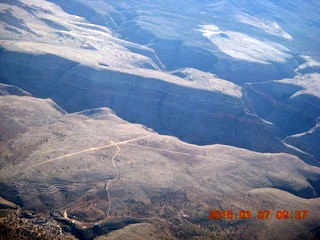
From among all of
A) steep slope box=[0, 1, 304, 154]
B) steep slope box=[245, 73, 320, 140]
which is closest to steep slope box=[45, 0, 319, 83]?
steep slope box=[245, 73, 320, 140]

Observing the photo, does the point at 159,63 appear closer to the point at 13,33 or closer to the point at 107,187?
the point at 13,33

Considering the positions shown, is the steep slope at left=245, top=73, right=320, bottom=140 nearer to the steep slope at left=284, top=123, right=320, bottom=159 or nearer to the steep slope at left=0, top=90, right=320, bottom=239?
the steep slope at left=284, top=123, right=320, bottom=159

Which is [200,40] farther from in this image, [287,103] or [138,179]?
[138,179]

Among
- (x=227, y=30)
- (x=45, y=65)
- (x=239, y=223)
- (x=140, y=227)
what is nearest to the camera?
(x=140, y=227)

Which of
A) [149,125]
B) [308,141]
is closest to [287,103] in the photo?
[308,141]

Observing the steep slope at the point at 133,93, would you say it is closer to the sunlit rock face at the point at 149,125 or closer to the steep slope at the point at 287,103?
the sunlit rock face at the point at 149,125

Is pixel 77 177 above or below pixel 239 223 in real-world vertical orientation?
below

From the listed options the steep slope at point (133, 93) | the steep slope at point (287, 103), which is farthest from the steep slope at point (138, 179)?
the steep slope at point (287, 103)

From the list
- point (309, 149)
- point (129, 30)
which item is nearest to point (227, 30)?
point (129, 30)

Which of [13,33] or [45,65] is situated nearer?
[45,65]
